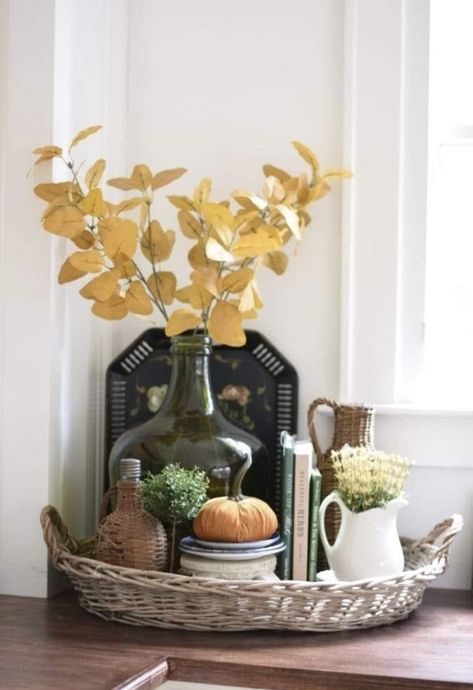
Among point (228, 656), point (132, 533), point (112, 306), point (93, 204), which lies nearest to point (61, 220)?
point (93, 204)

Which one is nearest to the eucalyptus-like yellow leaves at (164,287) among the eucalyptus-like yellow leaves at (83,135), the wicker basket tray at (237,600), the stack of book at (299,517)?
the eucalyptus-like yellow leaves at (83,135)

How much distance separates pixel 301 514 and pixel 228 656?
295mm

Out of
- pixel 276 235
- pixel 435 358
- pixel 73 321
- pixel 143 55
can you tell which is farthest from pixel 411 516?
pixel 143 55

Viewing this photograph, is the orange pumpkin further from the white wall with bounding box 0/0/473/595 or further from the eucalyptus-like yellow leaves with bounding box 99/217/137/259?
the eucalyptus-like yellow leaves with bounding box 99/217/137/259

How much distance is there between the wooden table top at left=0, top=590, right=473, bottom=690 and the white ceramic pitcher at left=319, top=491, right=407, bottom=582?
0.09 m

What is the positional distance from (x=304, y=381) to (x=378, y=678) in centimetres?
74

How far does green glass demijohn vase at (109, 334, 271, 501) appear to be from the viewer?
173cm

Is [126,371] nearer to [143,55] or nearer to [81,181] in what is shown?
[81,181]

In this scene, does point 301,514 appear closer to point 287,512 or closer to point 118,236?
point 287,512

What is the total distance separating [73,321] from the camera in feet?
6.24

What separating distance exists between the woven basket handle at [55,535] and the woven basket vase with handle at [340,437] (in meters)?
0.43

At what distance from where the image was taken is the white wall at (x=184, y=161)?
71.6 inches

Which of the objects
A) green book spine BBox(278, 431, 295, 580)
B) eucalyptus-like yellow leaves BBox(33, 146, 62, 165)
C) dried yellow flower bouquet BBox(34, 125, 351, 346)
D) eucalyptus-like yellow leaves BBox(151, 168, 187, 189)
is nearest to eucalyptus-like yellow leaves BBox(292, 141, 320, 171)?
dried yellow flower bouquet BBox(34, 125, 351, 346)

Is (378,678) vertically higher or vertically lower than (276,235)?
lower
